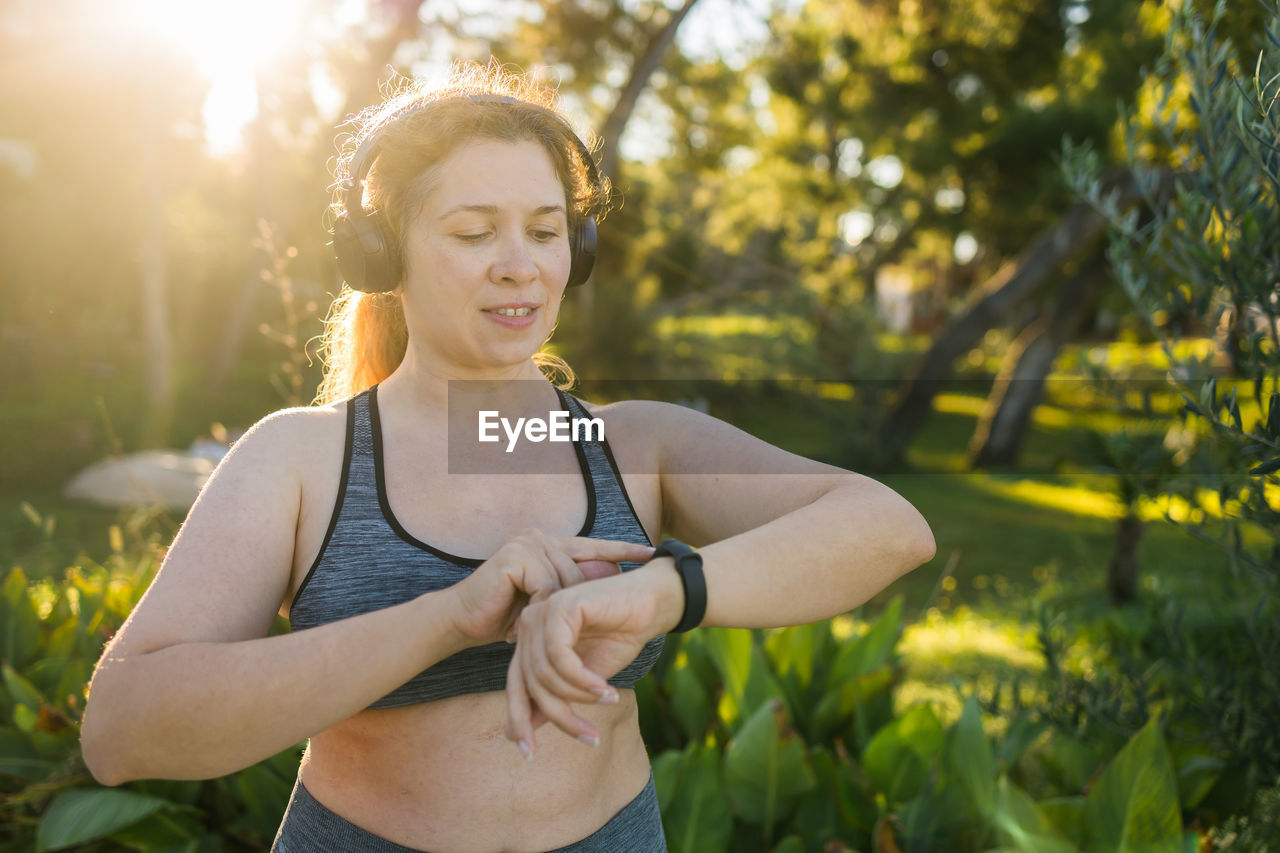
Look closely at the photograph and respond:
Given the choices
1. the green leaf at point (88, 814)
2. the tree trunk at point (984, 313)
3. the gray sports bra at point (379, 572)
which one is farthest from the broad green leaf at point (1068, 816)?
the tree trunk at point (984, 313)

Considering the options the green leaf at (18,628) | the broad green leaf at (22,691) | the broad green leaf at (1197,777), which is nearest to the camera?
the broad green leaf at (1197,777)

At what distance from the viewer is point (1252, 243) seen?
2.12 metres

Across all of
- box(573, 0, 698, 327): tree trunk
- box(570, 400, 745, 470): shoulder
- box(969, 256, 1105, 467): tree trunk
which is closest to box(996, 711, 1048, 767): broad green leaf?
box(570, 400, 745, 470): shoulder

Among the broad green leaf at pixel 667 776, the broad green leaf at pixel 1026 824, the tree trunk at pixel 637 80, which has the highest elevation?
the tree trunk at pixel 637 80

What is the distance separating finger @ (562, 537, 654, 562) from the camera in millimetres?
1256

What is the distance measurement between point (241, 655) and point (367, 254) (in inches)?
27.8

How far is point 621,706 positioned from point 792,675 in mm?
1584

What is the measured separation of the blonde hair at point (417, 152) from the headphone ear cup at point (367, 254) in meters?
0.03

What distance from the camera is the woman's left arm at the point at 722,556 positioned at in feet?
3.67

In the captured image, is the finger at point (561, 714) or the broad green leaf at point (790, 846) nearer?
the finger at point (561, 714)

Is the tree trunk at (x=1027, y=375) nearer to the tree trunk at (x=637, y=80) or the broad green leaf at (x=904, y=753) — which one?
Answer: the tree trunk at (x=637, y=80)

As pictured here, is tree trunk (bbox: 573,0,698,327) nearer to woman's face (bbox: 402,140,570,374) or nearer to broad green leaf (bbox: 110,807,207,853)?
broad green leaf (bbox: 110,807,207,853)

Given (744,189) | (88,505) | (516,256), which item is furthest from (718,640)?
(744,189)

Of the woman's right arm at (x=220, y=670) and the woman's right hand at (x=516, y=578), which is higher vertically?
the woman's right hand at (x=516, y=578)
